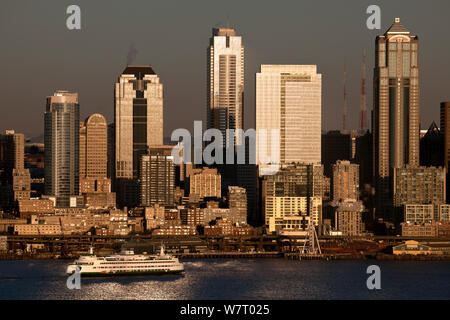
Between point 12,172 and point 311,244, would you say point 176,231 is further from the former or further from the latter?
point 12,172

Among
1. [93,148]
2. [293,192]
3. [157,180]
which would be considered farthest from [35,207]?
[93,148]

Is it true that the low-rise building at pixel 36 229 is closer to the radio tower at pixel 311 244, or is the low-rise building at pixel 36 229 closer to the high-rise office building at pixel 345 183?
the radio tower at pixel 311 244

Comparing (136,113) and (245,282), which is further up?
(136,113)

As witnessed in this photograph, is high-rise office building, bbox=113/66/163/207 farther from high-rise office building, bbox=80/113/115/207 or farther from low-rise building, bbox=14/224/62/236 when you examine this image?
low-rise building, bbox=14/224/62/236

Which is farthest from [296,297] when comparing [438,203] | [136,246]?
[438,203]
